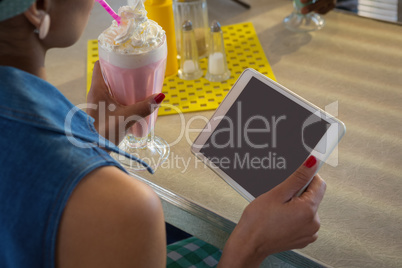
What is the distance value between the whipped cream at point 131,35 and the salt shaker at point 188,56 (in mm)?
330

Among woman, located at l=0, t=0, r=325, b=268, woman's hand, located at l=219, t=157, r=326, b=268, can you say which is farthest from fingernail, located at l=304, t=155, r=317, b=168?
woman, located at l=0, t=0, r=325, b=268

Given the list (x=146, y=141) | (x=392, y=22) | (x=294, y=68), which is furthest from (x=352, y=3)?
(x=146, y=141)

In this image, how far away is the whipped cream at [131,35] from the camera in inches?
38.2

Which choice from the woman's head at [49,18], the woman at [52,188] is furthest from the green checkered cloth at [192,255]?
the woman's head at [49,18]

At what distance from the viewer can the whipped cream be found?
3.18 ft

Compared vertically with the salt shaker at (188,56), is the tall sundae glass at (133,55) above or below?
above

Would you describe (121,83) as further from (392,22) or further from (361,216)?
(392,22)

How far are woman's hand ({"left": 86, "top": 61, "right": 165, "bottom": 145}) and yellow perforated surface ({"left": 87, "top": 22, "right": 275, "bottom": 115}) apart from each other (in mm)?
195

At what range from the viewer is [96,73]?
3.59 ft

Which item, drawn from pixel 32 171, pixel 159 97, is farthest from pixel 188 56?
pixel 32 171

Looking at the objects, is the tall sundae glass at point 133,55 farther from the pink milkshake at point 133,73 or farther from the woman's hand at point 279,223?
the woman's hand at point 279,223

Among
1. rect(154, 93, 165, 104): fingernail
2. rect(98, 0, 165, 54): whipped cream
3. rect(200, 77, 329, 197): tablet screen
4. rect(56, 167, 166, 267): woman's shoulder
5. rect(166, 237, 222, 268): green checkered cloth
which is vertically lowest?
rect(166, 237, 222, 268): green checkered cloth

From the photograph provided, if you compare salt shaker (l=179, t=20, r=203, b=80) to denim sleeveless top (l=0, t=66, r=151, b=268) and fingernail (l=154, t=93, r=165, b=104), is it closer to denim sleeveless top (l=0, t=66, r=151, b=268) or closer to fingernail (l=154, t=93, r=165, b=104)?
fingernail (l=154, t=93, r=165, b=104)

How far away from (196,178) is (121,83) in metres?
0.26
